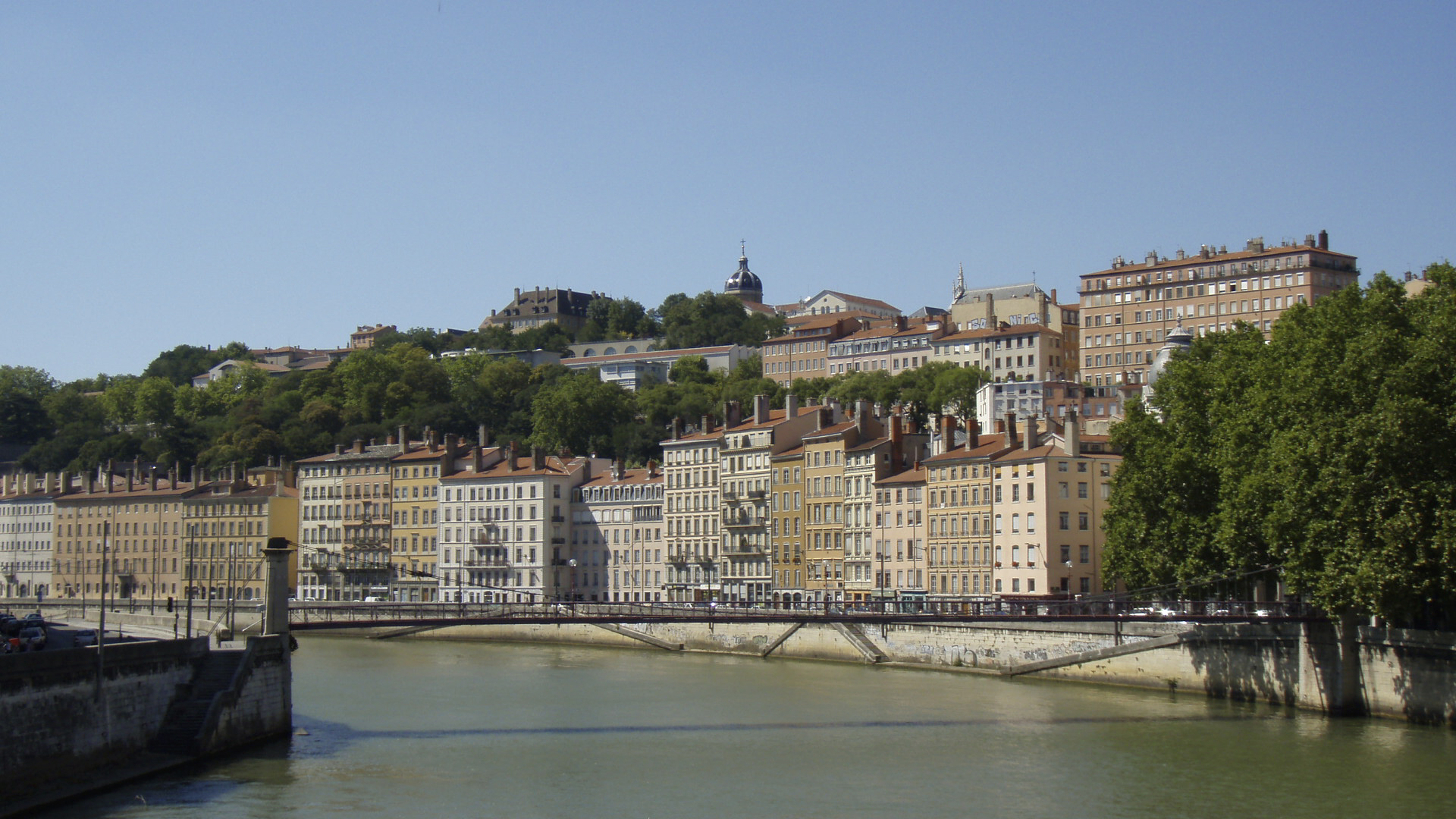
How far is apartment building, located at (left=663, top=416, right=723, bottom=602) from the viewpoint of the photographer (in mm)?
77438

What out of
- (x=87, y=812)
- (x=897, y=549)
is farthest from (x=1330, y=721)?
(x=897, y=549)

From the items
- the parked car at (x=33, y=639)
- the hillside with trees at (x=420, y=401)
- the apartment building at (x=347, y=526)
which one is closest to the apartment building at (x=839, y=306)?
the hillside with trees at (x=420, y=401)

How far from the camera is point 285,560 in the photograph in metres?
36.9

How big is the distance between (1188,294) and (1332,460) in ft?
247

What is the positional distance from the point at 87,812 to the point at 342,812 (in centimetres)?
381

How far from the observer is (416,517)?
90875 mm

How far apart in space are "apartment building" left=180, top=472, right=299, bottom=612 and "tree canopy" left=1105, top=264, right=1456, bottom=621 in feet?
202

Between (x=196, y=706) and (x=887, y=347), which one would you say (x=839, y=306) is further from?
(x=196, y=706)

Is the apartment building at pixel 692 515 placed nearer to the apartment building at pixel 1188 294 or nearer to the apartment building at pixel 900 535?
the apartment building at pixel 900 535

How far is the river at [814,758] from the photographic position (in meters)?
28.4

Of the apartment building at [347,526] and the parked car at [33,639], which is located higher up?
the apartment building at [347,526]

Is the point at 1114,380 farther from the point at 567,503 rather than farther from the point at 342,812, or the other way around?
the point at 342,812

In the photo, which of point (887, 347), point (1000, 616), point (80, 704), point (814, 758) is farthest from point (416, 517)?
point (80, 704)

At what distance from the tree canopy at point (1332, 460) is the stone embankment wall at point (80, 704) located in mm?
22143
